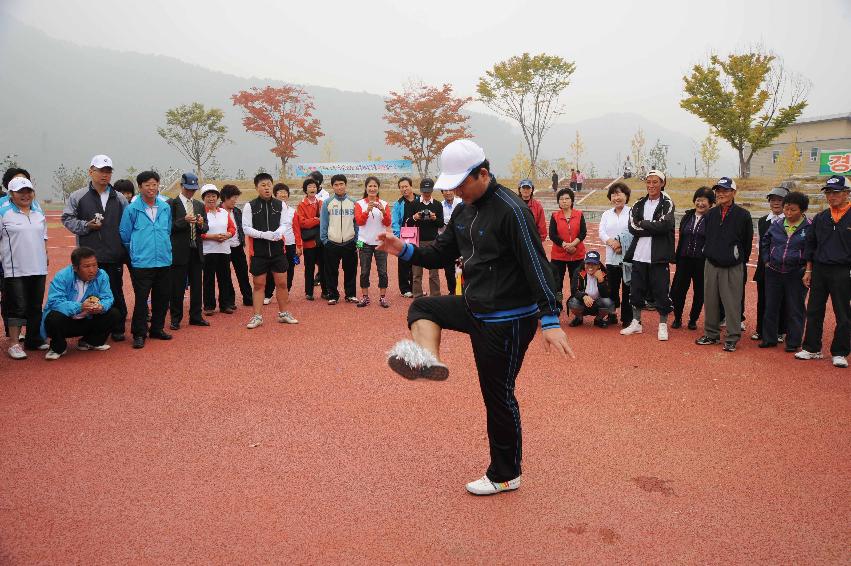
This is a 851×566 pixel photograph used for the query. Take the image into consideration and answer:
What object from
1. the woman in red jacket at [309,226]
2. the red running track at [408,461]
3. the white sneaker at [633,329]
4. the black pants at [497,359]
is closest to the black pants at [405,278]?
the woman in red jacket at [309,226]

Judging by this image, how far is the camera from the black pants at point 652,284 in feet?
26.1

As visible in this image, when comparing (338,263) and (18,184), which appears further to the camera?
(338,263)

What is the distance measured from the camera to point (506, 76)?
37500 millimetres

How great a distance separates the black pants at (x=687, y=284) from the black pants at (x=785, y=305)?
2.83 ft

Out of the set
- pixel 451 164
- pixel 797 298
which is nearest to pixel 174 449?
pixel 451 164

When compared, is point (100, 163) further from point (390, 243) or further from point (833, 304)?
point (833, 304)

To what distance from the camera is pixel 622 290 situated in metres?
8.43

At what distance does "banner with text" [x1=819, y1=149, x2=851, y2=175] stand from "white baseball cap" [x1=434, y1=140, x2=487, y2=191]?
123 ft

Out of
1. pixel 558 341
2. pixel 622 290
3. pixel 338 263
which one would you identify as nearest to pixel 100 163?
pixel 338 263

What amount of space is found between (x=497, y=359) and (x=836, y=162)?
127 ft

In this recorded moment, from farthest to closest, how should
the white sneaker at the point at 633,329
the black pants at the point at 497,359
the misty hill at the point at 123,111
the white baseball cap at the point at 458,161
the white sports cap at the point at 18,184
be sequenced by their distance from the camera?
the misty hill at the point at 123,111
the white sneaker at the point at 633,329
the white sports cap at the point at 18,184
the black pants at the point at 497,359
the white baseball cap at the point at 458,161

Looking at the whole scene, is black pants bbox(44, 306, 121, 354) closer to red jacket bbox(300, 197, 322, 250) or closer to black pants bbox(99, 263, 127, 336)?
black pants bbox(99, 263, 127, 336)

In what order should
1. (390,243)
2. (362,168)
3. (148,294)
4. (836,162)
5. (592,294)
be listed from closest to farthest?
(390,243) < (148,294) < (592,294) < (836,162) < (362,168)

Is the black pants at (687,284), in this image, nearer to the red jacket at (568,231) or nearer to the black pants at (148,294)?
the red jacket at (568,231)
